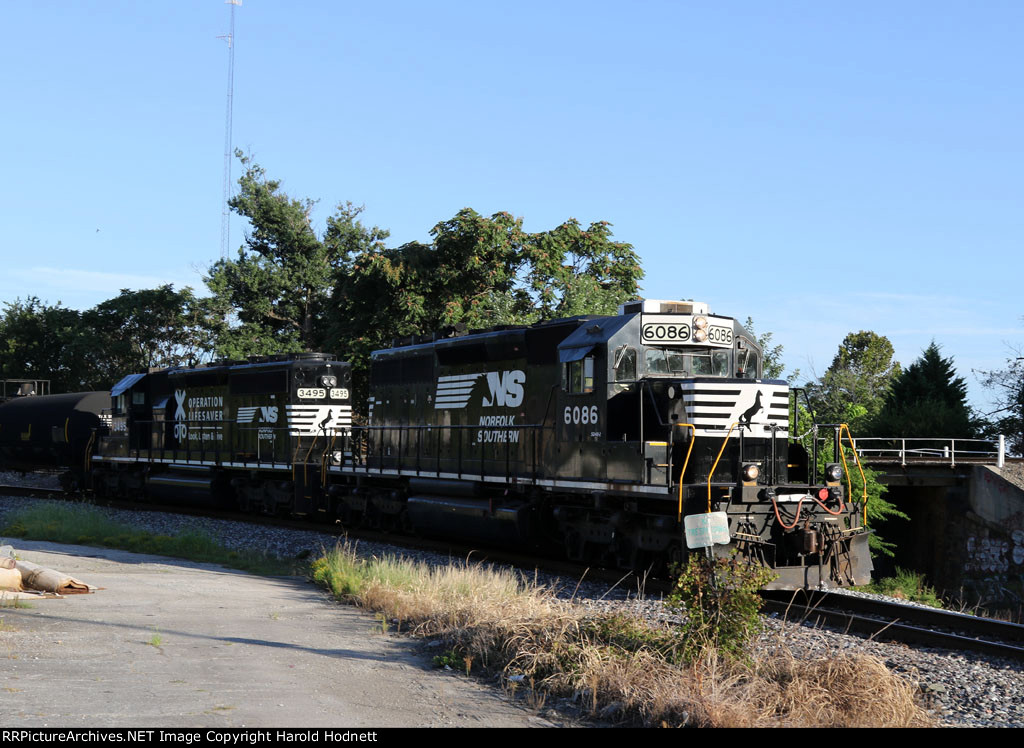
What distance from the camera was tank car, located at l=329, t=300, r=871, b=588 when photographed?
12938 mm

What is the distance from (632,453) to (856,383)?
4738 cm

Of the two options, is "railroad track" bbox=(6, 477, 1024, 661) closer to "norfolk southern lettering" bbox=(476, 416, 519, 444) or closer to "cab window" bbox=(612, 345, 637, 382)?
"norfolk southern lettering" bbox=(476, 416, 519, 444)

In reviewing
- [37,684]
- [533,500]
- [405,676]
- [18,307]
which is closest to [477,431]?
[533,500]

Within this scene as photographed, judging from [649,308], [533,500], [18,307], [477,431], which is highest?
[18,307]

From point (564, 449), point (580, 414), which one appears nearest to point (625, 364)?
point (580, 414)

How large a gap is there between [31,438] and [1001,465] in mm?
31335

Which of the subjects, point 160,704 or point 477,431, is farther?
point 477,431

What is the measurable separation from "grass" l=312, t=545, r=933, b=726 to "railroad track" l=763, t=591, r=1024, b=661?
7.01 ft

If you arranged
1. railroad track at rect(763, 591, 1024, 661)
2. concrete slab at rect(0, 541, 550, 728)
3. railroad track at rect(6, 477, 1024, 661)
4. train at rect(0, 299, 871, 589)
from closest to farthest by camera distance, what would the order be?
concrete slab at rect(0, 541, 550, 728)
railroad track at rect(763, 591, 1024, 661)
railroad track at rect(6, 477, 1024, 661)
train at rect(0, 299, 871, 589)

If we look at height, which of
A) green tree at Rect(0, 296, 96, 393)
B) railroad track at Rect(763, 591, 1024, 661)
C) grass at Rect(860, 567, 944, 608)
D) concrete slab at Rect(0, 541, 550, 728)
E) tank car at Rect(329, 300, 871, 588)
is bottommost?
grass at Rect(860, 567, 944, 608)

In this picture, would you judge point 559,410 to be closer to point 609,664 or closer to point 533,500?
point 533,500

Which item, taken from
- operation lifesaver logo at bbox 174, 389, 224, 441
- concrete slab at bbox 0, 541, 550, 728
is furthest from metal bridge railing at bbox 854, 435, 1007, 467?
concrete slab at bbox 0, 541, 550, 728

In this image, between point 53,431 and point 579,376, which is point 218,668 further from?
point 53,431

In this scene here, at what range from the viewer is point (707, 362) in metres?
14.9
